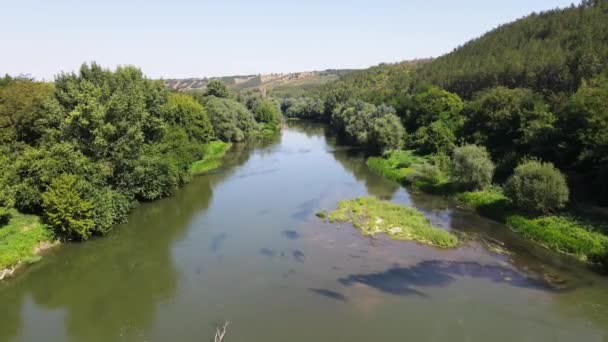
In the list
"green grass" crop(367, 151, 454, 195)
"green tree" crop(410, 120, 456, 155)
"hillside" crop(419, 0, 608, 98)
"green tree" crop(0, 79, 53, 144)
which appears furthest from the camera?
"hillside" crop(419, 0, 608, 98)

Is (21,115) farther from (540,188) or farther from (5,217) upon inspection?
(540,188)

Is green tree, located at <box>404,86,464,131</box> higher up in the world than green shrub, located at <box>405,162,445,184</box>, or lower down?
higher up

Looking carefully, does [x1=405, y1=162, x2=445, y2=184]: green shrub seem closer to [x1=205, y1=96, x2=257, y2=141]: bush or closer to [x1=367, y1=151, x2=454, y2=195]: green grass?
[x1=367, y1=151, x2=454, y2=195]: green grass

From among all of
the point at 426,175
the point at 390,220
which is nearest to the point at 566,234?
the point at 390,220

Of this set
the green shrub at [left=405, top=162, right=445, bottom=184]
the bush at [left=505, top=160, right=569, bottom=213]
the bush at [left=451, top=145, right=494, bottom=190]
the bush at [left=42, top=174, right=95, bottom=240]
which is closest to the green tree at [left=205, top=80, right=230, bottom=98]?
the green shrub at [left=405, top=162, right=445, bottom=184]

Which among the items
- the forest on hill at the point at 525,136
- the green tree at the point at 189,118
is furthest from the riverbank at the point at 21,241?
the forest on hill at the point at 525,136

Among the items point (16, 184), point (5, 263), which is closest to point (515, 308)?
point (5, 263)

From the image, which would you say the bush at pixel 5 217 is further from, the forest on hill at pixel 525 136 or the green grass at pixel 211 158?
the forest on hill at pixel 525 136
